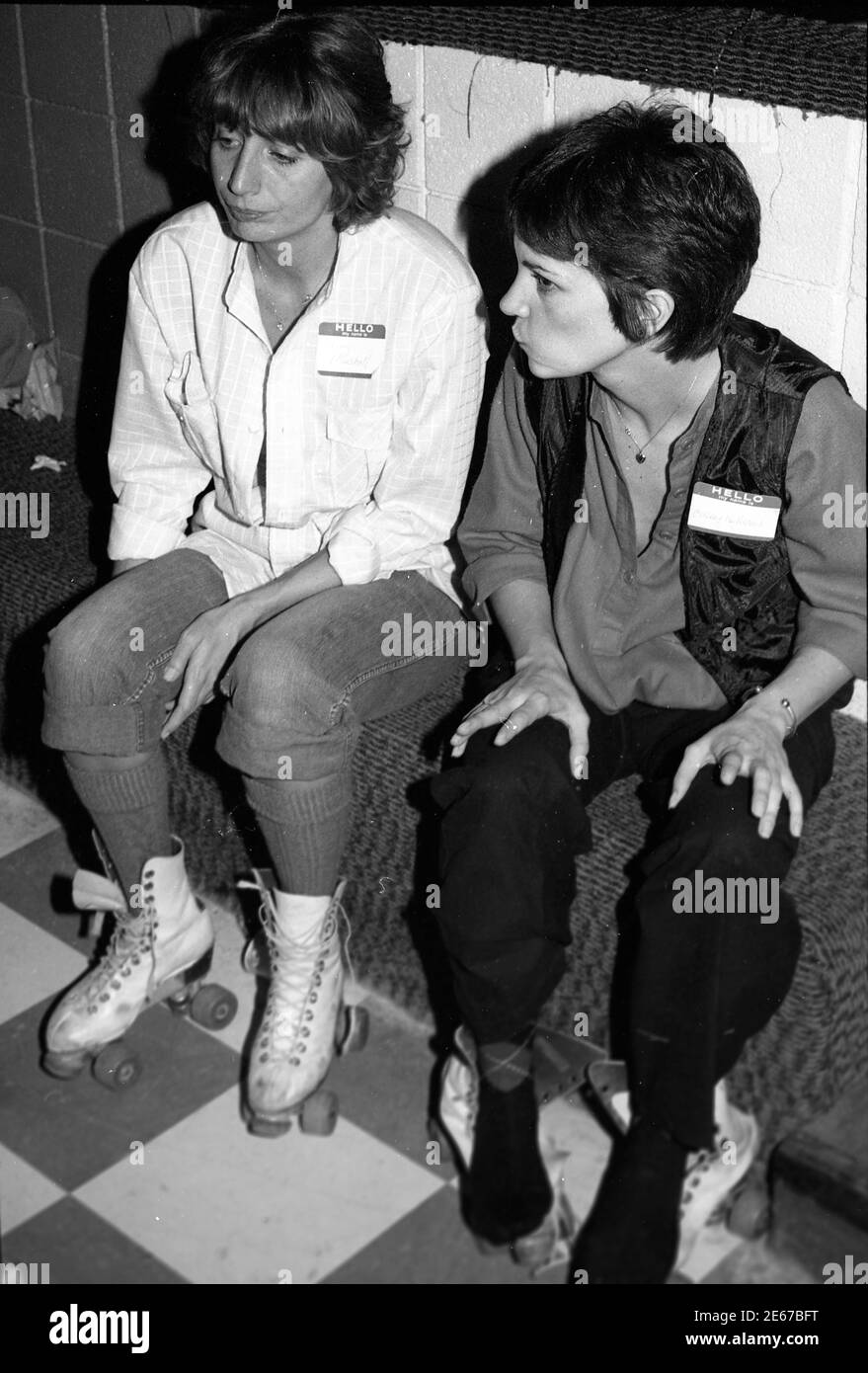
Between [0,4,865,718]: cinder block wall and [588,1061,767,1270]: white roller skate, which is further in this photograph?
[0,4,865,718]: cinder block wall

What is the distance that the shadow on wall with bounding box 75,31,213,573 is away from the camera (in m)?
2.32

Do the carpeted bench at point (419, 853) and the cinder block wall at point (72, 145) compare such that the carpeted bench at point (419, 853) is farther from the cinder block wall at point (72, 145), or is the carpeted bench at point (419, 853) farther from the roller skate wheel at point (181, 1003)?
the cinder block wall at point (72, 145)

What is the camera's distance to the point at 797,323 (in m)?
1.70

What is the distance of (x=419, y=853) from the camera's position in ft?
5.72

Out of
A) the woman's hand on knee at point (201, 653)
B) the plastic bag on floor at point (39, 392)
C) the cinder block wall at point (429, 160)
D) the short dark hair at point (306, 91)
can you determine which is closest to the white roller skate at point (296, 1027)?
the woman's hand on knee at point (201, 653)

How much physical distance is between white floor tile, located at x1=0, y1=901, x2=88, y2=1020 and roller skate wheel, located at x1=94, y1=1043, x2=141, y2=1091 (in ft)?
0.56

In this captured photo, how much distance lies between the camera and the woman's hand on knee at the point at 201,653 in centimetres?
170

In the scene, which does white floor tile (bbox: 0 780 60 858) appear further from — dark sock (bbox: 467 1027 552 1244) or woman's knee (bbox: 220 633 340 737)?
dark sock (bbox: 467 1027 552 1244)

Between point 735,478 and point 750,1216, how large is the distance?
0.74 metres

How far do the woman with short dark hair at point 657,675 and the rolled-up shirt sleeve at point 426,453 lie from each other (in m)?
0.13

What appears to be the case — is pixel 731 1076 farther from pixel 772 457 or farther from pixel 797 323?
pixel 797 323

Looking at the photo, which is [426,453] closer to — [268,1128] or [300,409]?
[300,409]

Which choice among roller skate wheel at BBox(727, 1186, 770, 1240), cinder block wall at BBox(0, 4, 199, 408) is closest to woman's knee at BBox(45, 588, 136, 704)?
roller skate wheel at BBox(727, 1186, 770, 1240)
